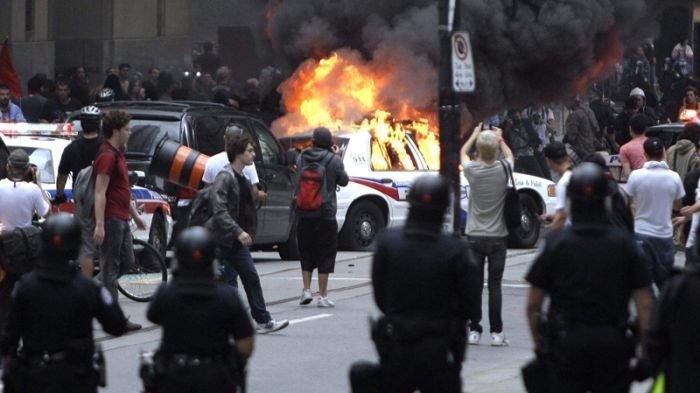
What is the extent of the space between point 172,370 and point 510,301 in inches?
301

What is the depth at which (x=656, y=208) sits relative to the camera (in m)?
10.8

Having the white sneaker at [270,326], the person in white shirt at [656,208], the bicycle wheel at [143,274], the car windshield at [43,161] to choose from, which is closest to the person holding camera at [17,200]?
the white sneaker at [270,326]

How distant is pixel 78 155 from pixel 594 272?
6.43 meters

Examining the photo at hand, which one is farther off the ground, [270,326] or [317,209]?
[317,209]

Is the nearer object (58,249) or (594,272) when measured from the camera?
(58,249)

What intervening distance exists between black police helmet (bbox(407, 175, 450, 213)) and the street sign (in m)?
5.84

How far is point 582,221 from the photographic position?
615cm

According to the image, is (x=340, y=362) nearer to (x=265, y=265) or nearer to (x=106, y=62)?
(x=265, y=265)

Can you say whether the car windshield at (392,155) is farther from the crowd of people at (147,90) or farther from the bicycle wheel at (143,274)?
the bicycle wheel at (143,274)

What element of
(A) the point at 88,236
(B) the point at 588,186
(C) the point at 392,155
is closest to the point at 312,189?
A: (A) the point at 88,236

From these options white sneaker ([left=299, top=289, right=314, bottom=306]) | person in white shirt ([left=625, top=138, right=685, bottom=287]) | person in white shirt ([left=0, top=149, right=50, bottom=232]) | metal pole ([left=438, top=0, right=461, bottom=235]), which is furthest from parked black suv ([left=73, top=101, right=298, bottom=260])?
person in white shirt ([left=625, top=138, right=685, bottom=287])

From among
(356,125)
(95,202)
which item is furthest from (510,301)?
(356,125)

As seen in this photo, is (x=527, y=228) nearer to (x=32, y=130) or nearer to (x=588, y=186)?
(x=32, y=130)

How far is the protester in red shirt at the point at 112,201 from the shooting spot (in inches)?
419
